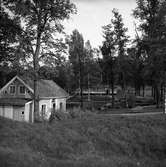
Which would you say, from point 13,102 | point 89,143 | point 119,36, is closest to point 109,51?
point 119,36

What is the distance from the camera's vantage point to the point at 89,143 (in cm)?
1116

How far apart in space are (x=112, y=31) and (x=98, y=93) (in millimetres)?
36635

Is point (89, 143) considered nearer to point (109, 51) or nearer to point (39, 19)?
point (39, 19)

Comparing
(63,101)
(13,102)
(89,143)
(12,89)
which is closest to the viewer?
(89,143)

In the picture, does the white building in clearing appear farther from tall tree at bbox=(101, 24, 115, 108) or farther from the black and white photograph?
tall tree at bbox=(101, 24, 115, 108)

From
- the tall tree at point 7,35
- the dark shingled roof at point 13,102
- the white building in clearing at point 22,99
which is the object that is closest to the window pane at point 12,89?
the white building in clearing at point 22,99

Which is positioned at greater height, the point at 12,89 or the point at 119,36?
the point at 119,36

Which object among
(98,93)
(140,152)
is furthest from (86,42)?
(140,152)

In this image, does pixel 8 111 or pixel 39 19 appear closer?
pixel 39 19

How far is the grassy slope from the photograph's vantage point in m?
8.17

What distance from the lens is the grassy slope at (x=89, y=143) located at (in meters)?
8.17

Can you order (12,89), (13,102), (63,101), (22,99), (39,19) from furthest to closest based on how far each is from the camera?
(63,101) → (12,89) → (22,99) → (13,102) → (39,19)

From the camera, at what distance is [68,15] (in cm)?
2038

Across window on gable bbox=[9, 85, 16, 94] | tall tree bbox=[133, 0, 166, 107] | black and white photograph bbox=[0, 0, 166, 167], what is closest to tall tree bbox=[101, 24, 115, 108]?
black and white photograph bbox=[0, 0, 166, 167]
